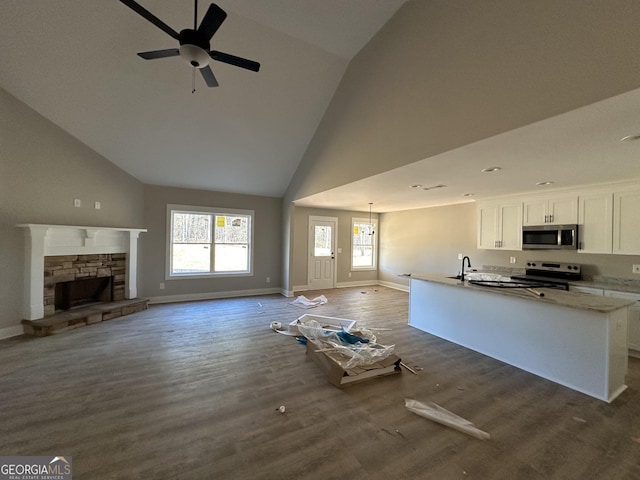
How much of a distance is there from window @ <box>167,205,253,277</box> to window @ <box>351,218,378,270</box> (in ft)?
10.7

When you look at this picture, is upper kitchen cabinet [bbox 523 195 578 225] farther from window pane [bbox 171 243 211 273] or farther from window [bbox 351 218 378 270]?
window pane [bbox 171 243 211 273]

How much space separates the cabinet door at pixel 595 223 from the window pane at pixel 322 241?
528 centimetres

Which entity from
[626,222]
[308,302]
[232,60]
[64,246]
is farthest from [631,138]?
[64,246]

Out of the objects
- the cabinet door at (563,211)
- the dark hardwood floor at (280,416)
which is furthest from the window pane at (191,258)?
the cabinet door at (563,211)

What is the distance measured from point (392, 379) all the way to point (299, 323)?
1724mm

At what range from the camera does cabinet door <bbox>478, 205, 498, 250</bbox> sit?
512 centimetres

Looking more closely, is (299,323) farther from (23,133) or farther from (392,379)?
(23,133)

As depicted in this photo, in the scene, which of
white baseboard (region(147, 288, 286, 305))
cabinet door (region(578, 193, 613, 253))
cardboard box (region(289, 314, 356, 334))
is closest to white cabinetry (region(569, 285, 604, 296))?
cabinet door (region(578, 193, 613, 253))

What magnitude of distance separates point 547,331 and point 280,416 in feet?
9.75

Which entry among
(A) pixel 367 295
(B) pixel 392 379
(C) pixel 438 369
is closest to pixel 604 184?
(C) pixel 438 369

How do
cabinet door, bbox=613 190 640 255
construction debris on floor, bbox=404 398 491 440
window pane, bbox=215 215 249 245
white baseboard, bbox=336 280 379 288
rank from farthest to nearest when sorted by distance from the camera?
white baseboard, bbox=336 280 379 288 < window pane, bbox=215 215 249 245 < cabinet door, bbox=613 190 640 255 < construction debris on floor, bbox=404 398 491 440

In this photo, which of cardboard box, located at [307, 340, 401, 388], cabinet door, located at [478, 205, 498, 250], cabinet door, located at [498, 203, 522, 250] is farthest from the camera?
cabinet door, located at [478, 205, 498, 250]

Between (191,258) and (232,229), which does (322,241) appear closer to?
(232,229)

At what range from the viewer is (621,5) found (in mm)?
1497
